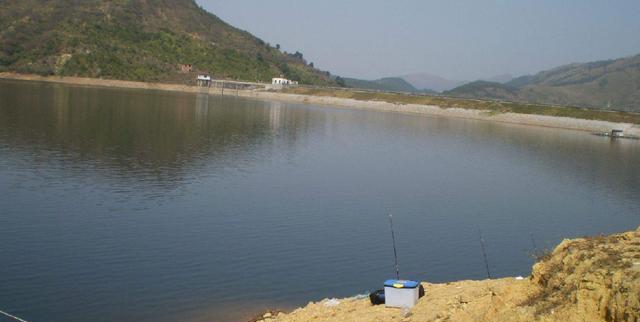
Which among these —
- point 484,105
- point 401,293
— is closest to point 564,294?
point 401,293

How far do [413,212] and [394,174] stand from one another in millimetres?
13081

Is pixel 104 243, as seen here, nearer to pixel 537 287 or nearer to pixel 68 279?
pixel 68 279

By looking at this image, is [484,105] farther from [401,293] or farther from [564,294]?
[564,294]

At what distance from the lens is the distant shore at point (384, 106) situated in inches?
4393

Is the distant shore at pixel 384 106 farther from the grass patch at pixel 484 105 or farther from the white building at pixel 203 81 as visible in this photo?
the white building at pixel 203 81

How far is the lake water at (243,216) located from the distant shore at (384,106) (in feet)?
192

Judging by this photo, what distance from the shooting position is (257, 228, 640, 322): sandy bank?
9.41 metres

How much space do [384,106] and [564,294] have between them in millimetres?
139923

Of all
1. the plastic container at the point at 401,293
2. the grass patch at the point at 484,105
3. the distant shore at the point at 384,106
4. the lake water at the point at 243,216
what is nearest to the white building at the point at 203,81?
the distant shore at the point at 384,106

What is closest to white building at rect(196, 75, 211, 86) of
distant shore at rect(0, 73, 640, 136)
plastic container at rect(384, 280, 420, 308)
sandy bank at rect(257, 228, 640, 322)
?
distant shore at rect(0, 73, 640, 136)

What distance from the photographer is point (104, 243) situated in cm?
2086

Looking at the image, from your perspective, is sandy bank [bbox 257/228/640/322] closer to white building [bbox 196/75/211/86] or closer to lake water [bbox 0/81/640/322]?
lake water [bbox 0/81/640/322]

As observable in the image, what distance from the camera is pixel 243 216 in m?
26.5

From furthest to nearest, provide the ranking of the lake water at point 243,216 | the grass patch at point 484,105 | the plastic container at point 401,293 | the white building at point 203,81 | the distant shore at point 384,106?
the white building at point 203,81, the grass patch at point 484,105, the distant shore at point 384,106, the lake water at point 243,216, the plastic container at point 401,293
